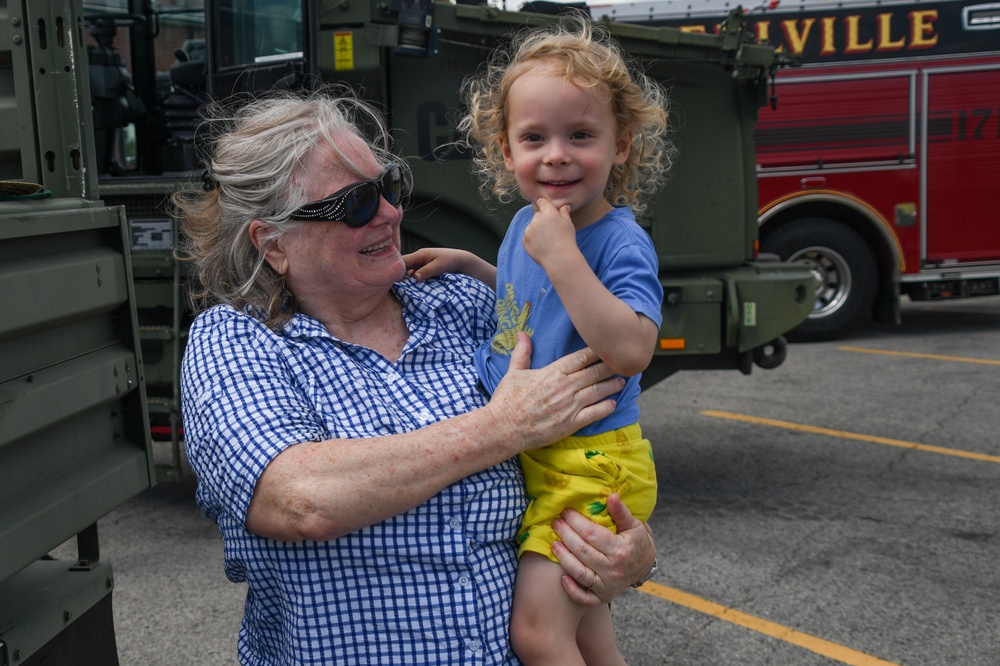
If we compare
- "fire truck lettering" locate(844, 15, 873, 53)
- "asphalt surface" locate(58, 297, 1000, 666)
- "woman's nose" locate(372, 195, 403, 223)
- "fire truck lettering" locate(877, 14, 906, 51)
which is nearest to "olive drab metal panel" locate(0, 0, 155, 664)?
"woman's nose" locate(372, 195, 403, 223)

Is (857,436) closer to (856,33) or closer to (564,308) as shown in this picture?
(856,33)

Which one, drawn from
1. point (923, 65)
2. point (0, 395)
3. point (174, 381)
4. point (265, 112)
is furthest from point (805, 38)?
point (0, 395)

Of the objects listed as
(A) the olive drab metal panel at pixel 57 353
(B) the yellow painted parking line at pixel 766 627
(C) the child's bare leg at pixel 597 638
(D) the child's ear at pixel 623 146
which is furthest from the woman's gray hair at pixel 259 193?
(B) the yellow painted parking line at pixel 766 627

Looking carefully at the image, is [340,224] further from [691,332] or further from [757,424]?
[757,424]

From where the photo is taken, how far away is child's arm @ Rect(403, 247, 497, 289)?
7.27 ft

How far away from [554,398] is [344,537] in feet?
1.41

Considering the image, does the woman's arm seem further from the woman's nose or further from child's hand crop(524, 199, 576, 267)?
the woman's nose

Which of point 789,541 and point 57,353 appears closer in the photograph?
point 57,353

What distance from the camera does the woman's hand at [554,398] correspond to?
68.4 inches

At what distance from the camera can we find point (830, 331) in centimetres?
964

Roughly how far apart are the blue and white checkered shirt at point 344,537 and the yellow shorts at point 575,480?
36 mm

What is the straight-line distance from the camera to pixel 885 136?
938cm

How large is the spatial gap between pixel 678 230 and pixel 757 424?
7.34 ft

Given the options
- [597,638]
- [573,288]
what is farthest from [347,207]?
[597,638]
